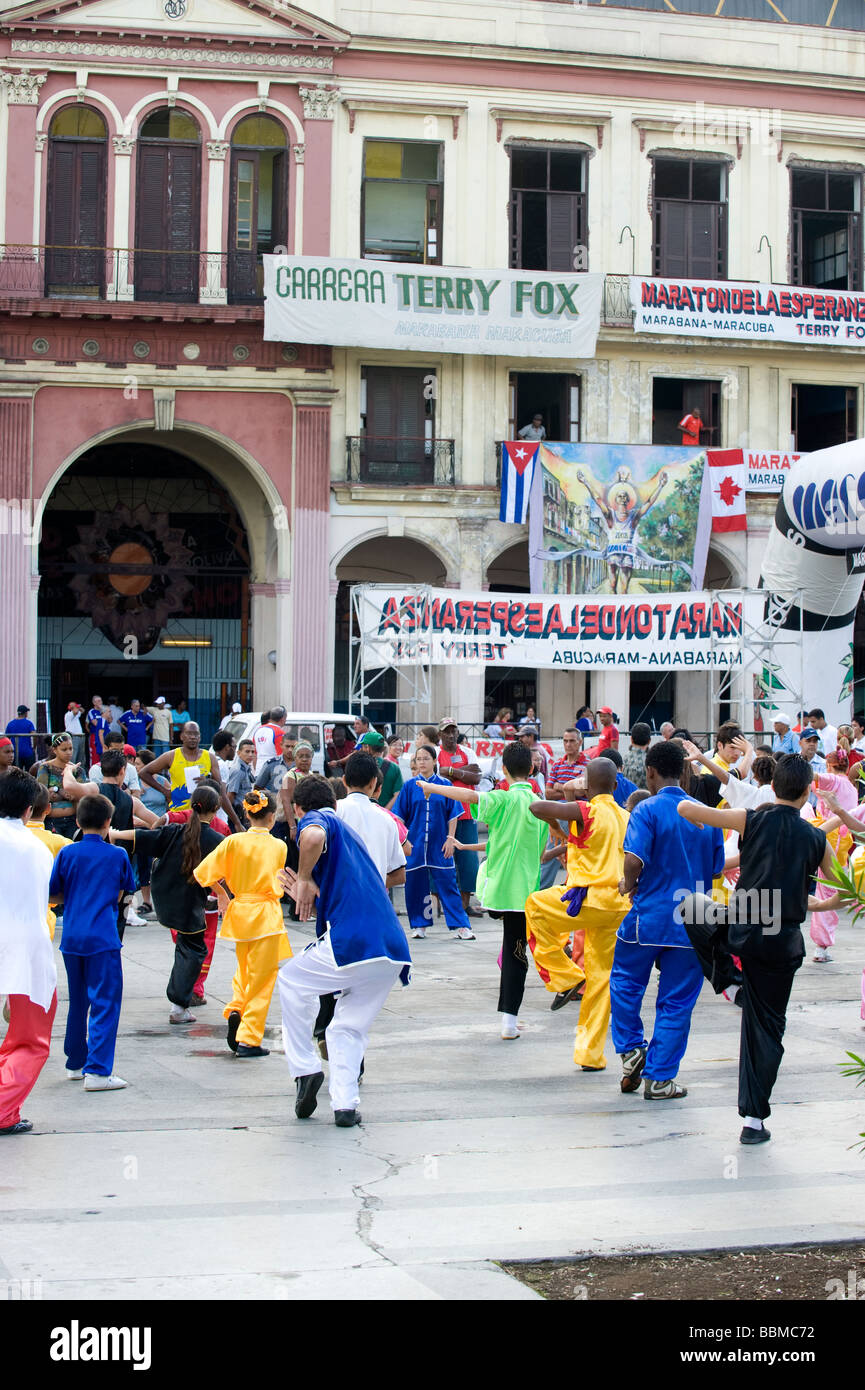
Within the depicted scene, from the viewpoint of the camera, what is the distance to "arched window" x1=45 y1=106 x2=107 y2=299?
2688cm

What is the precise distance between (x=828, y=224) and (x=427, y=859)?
1925cm

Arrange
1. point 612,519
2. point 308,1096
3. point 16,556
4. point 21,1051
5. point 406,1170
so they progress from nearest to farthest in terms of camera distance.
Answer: point 406,1170 < point 21,1051 < point 308,1096 < point 16,556 < point 612,519

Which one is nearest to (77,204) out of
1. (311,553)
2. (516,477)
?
(311,553)

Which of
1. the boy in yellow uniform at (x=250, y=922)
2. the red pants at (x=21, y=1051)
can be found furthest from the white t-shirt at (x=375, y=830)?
the red pants at (x=21, y=1051)

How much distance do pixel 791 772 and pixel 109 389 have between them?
2118 cm

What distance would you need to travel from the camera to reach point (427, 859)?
603 inches

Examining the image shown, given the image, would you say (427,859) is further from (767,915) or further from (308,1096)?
(767,915)

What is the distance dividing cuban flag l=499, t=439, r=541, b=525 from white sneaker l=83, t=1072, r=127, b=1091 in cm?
1987

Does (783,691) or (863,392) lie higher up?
(863,392)

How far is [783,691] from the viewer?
23.6m

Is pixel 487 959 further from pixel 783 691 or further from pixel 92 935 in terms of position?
pixel 783 691

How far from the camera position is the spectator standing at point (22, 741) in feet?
72.6
